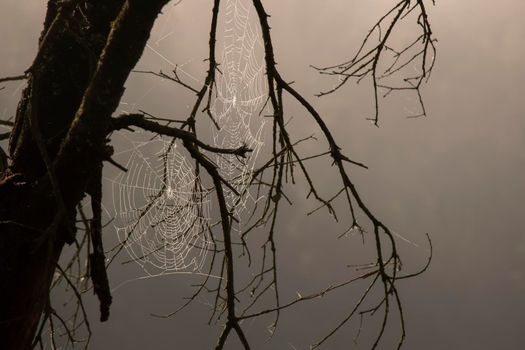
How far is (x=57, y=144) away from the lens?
5.36ft

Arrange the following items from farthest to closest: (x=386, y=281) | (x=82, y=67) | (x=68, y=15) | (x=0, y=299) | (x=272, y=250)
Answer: (x=272, y=250) < (x=386, y=281) < (x=82, y=67) < (x=0, y=299) < (x=68, y=15)

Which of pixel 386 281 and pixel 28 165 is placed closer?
pixel 28 165

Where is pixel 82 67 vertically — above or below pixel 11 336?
above

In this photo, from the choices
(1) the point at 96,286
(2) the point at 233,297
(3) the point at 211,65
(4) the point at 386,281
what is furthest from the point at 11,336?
(3) the point at 211,65

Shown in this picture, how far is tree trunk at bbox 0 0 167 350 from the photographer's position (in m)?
1.46

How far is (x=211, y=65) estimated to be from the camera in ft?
7.77

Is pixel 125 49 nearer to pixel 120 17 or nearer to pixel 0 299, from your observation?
pixel 120 17

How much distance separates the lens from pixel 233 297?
1663 mm

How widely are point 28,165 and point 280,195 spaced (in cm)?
87

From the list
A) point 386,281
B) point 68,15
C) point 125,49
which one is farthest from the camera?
point 386,281

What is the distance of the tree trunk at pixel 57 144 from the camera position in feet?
4.79

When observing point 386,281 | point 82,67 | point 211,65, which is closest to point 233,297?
point 386,281

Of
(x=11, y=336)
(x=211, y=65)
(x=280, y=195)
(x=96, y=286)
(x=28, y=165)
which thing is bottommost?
(x=11, y=336)

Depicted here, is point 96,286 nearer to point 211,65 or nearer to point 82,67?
point 82,67
